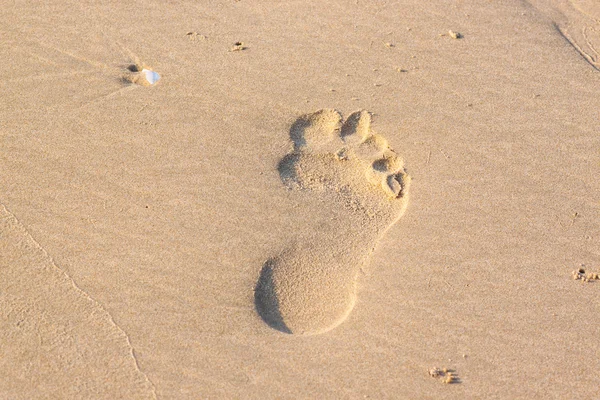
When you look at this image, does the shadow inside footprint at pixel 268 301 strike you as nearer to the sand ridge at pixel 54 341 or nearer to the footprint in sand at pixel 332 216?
the footprint in sand at pixel 332 216

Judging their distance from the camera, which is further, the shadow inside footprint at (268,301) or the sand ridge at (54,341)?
the shadow inside footprint at (268,301)

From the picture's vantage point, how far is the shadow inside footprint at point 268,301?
2.63 meters

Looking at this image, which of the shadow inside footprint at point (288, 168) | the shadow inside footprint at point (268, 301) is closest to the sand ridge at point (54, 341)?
the shadow inside footprint at point (268, 301)

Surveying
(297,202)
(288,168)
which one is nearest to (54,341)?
(297,202)

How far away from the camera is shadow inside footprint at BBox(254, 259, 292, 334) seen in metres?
2.63

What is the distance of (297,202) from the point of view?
9.99ft

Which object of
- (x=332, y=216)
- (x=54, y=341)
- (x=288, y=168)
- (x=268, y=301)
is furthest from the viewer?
(x=288, y=168)

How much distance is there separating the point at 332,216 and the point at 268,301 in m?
0.56

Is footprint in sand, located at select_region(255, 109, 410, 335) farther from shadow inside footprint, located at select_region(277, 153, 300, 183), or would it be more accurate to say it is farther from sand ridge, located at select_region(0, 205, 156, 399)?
sand ridge, located at select_region(0, 205, 156, 399)

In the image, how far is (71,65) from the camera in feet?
11.6

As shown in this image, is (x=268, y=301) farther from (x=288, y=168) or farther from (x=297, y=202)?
(x=288, y=168)

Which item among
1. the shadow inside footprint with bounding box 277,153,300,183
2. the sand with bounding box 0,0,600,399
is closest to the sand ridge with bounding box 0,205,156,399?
the sand with bounding box 0,0,600,399

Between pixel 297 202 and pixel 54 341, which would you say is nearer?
pixel 54 341

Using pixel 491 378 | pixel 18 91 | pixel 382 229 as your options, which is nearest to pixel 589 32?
pixel 382 229
